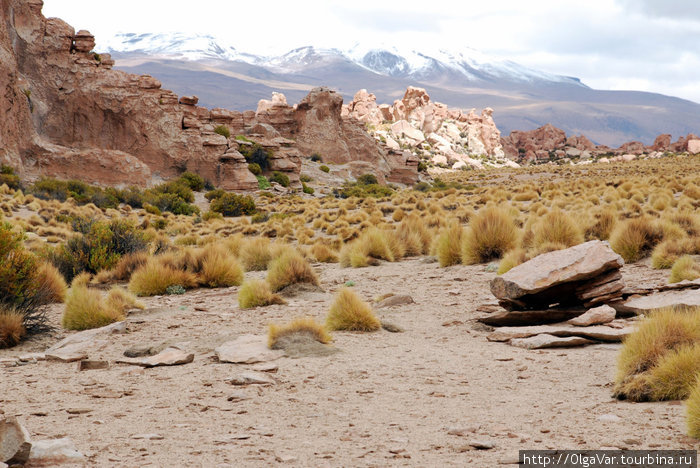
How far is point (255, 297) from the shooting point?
9.12m

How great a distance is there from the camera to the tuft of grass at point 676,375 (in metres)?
4.05

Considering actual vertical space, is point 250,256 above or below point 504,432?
below

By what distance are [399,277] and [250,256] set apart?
4.18 m

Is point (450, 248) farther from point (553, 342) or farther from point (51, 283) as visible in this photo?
point (51, 283)

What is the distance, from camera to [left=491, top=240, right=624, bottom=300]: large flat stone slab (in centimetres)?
704

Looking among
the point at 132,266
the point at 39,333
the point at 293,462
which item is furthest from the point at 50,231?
the point at 293,462

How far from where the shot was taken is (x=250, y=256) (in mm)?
13820

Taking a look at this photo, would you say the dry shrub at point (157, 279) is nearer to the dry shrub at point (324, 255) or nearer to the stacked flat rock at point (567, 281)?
the dry shrub at point (324, 255)

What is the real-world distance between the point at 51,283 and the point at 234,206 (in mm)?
22466

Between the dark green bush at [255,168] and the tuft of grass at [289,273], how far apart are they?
3302 centimetres

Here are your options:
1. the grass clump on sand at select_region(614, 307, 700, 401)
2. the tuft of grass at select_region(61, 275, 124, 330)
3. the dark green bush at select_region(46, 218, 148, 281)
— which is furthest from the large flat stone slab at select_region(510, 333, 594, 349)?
the dark green bush at select_region(46, 218, 148, 281)

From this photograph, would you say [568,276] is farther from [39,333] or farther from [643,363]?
[39,333]

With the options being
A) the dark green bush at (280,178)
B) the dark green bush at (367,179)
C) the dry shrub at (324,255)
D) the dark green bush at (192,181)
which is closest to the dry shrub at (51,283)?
the dry shrub at (324,255)

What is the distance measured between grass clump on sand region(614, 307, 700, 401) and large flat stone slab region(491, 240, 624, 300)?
83.4 inches
